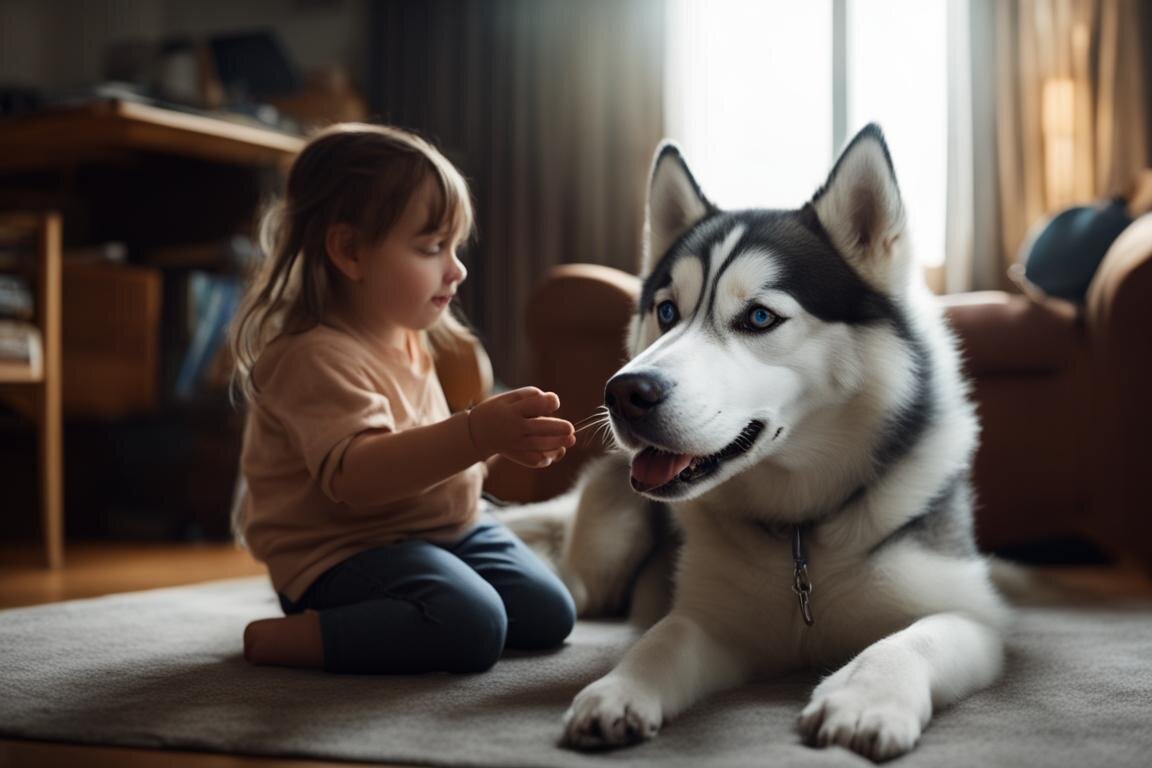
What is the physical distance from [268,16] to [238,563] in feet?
11.2

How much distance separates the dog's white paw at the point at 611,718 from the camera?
1129 millimetres

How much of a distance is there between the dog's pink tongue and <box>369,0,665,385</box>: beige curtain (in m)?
3.60

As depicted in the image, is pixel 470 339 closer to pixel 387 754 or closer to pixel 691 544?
pixel 691 544

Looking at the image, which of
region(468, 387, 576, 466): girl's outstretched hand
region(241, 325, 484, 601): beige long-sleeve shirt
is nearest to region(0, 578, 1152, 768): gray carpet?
region(241, 325, 484, 601): beige long-sleeve shirt

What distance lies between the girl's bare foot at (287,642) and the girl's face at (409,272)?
1.57 feet

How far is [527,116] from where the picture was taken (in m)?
5.12

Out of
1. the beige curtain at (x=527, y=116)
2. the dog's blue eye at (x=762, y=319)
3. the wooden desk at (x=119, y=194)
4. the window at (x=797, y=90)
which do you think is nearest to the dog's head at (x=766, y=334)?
the dog's blue eye at (x=762, y=319)

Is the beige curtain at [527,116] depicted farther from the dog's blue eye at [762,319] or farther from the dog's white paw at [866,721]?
the dog's white paw at [866,721]

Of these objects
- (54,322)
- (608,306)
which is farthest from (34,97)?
(608,306)

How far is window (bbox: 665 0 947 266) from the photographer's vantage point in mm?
4664

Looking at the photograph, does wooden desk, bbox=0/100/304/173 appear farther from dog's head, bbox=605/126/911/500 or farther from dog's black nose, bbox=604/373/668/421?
dog's black nose, bbox=604/373/668/421

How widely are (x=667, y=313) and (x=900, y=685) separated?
64 centimetres

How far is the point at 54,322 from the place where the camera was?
10.00 ft

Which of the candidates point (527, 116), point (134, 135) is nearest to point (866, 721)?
point (134, 135)
